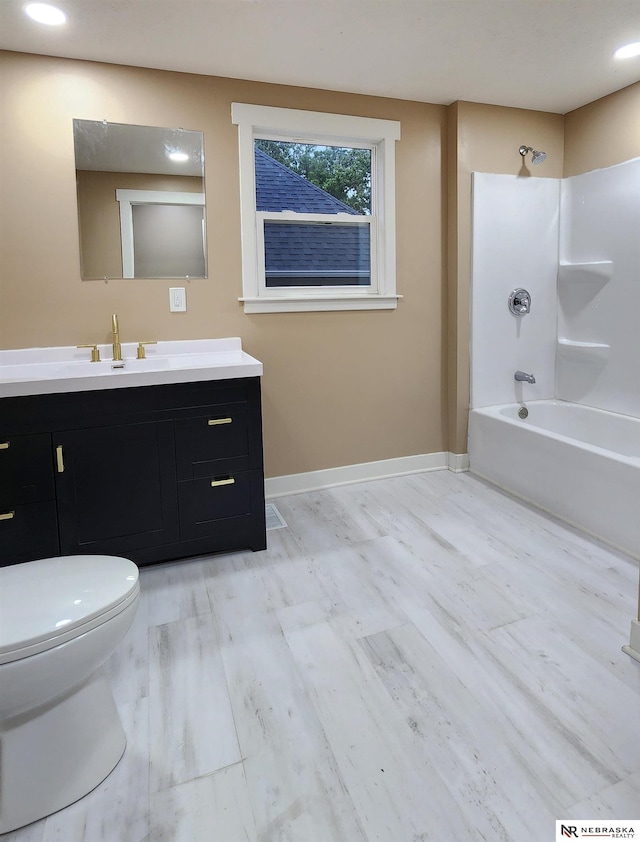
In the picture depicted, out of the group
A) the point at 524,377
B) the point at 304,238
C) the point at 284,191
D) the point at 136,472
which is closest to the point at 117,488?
the point at 136,472

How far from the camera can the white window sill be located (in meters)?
2.95

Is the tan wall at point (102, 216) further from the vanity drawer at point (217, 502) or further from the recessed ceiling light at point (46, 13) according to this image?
the vanity drawer at point (217, 502)

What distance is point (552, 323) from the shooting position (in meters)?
3.57

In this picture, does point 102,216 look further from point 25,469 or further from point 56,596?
point 56,596

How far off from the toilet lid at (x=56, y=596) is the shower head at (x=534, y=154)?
124 inches

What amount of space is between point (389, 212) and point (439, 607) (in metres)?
2.23

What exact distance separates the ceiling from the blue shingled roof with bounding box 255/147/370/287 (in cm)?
48

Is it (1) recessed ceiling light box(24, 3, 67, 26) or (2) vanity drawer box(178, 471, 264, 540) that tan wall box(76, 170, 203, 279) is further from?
(2) vanity drawer box(178, 471, 264, 540)

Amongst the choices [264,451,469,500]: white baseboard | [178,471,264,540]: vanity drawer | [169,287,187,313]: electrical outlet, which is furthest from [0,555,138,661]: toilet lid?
[264,451,469,500]: white baseboard

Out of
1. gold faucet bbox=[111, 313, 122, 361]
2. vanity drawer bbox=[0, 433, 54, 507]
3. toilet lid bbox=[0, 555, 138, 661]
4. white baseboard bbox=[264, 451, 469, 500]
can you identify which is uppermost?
gold faucet bbox=[111, 313, 122, 361]

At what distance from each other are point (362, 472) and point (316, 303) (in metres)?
1.08

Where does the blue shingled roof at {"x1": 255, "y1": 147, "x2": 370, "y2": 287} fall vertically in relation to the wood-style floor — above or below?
above

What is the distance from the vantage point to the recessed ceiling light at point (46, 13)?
2016 mm
